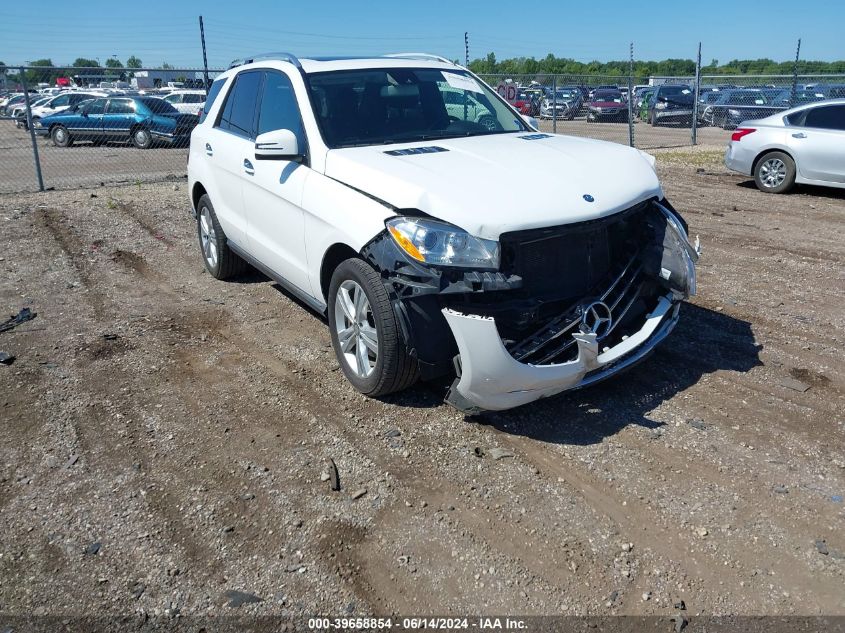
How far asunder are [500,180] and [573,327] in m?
0.91

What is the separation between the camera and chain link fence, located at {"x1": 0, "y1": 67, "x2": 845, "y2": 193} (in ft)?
51.2

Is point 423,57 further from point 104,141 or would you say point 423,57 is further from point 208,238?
point 104,141

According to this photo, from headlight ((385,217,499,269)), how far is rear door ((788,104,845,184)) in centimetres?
945

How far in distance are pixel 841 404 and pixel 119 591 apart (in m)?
4.04

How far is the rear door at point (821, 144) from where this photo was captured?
424 inches

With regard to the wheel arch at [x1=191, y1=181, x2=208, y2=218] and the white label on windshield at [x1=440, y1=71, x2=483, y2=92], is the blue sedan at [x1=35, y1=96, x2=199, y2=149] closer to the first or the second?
the wheel arch at [x1=191, y1=181, x2=208, y2=218]

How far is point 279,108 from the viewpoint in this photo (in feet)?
17.2

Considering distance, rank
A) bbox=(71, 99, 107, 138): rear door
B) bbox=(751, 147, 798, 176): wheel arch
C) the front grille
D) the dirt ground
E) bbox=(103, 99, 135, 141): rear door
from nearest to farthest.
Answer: the dirt ground → the front grille → bbox=(751, 147, 798, 176): wheel arch → bbox=(103, 99, 135, 141): rear door → bbox=(71, 99, 107, 138): rear door

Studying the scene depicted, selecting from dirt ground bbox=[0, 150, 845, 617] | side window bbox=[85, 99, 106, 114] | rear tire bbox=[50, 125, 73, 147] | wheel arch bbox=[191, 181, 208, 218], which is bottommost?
dirt ground bbox=[0, 150, 845, 617]

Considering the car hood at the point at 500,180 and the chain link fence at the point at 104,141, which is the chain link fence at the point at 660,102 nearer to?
the chain link fence at the point at 104,141

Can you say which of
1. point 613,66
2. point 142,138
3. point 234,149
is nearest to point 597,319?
point 234,149

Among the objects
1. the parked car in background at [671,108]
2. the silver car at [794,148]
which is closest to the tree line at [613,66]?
the parked car in background at [671,108]

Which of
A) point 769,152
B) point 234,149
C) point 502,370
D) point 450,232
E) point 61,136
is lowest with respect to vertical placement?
point 502,370

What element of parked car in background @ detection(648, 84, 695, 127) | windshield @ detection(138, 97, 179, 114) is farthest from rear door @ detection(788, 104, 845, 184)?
windshield @ detection(138, 97, 179, 114)
